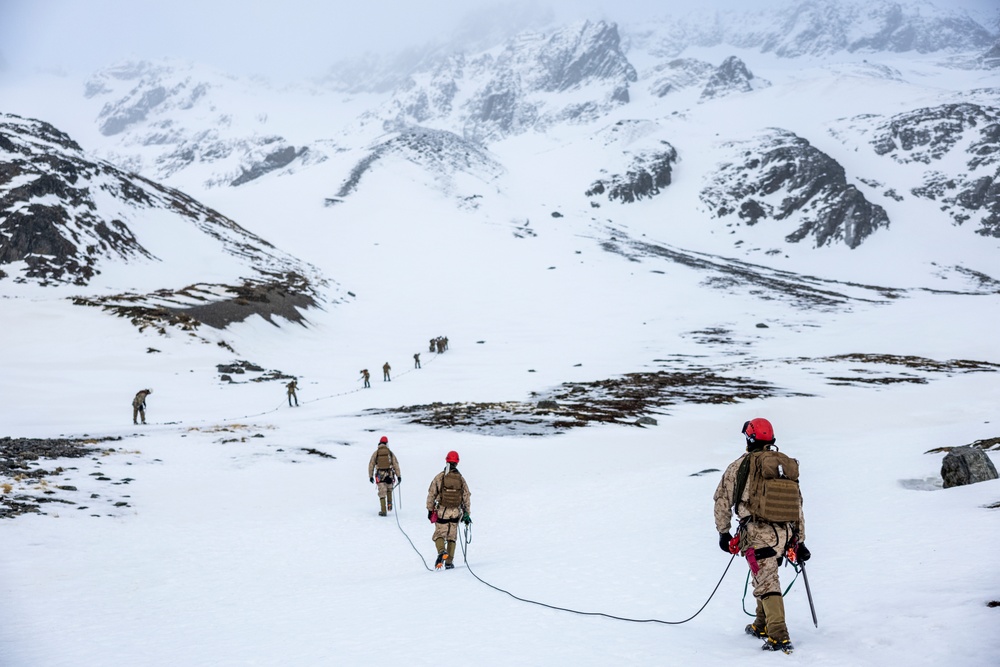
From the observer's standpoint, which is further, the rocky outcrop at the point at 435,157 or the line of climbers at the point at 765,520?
the rocky outcrop at the point at 435,157

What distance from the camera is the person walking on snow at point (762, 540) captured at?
19.8ft

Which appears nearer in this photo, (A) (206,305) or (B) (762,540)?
(B) (762,540)

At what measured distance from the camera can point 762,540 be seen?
6309 millimetres

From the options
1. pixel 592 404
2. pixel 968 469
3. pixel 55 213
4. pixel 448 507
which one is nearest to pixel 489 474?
pixel 448 507

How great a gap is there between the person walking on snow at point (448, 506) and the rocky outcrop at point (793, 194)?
144m

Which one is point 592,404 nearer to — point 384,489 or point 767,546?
point 384,489

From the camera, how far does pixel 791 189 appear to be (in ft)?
489

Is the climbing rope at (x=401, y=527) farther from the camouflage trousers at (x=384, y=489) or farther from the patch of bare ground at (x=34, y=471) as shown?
the patch of bare ground at (x=34, y=471)

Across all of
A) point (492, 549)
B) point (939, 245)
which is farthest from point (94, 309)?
point (939, 245)

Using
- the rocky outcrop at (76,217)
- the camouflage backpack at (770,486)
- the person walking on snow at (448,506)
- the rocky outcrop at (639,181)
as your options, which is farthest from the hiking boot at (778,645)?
the rocky outcrop at (639,181)

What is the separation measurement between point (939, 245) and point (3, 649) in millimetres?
157374

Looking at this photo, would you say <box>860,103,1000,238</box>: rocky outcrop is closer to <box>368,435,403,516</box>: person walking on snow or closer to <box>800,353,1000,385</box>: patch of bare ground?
<box>800,353,1000,385</box>: patch of bare ground

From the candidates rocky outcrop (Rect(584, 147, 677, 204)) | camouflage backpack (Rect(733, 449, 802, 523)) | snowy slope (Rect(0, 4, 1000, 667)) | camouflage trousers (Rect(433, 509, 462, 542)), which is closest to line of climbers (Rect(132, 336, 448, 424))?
snowy slope (Rect(0, 4, 1000, 667))

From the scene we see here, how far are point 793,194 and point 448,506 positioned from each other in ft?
525
